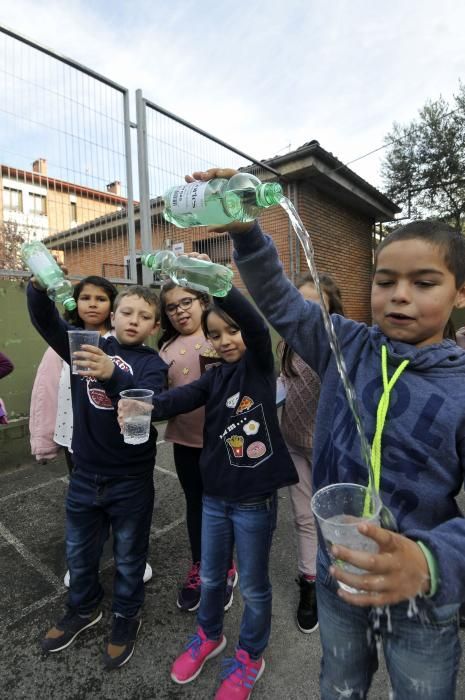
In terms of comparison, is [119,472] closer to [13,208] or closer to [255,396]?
[255,396]

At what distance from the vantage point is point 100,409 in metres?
2.03

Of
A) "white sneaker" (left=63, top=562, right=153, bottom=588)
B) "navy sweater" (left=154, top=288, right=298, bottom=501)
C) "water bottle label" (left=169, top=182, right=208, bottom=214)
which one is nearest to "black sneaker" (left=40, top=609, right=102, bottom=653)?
"white sneaker" (left=63, top=562, right=153, bottom=588)

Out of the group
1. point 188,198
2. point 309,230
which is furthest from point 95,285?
point 309,230

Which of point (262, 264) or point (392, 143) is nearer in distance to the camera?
point (262, 264)

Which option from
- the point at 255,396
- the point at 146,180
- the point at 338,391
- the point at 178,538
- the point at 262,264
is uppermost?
the point at 146,180

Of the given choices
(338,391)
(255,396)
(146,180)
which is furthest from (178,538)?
(146,180)

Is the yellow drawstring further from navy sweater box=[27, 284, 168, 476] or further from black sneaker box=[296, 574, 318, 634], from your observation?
black sneaker box=[296, 574, 318, 634]

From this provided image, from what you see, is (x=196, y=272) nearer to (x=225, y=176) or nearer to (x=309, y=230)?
(x=225, y=176)

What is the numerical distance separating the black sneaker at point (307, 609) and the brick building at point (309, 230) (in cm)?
273

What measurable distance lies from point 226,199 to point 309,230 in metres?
8.86

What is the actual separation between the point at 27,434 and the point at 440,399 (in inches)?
175

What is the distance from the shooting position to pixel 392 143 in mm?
14664

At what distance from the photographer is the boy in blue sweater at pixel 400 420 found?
3.46 feet

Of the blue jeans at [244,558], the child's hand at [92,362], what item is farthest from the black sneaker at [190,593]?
the child's hand at [92,362]
